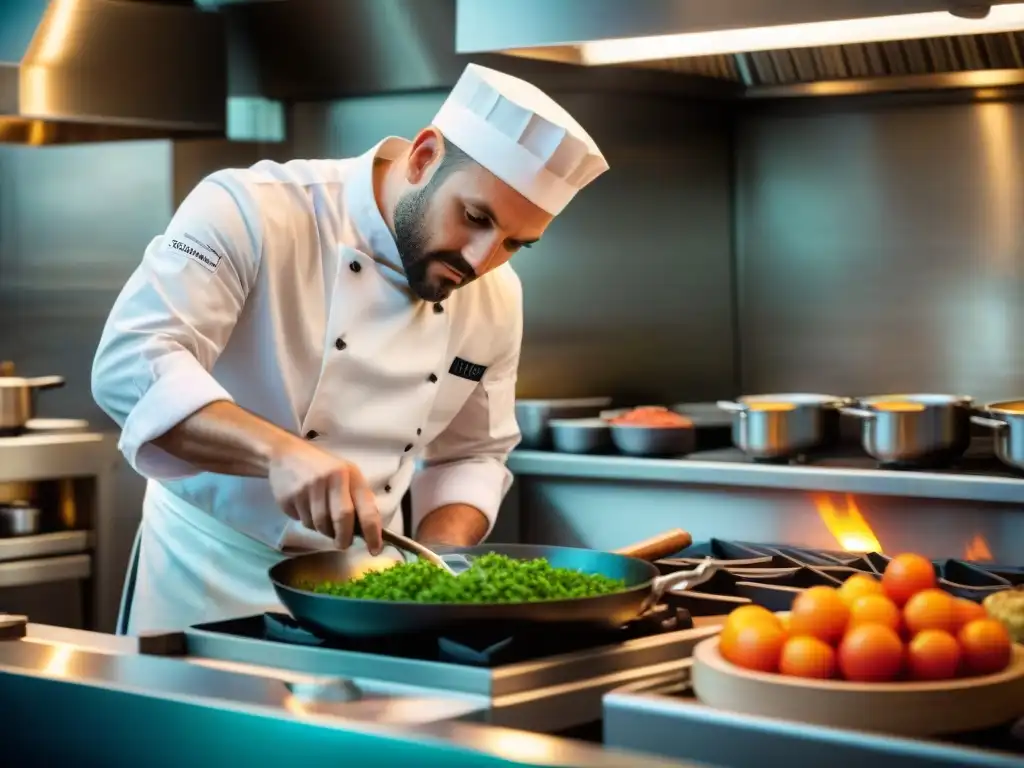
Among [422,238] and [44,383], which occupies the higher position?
[422,238]

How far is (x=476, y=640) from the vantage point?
4.66 ft

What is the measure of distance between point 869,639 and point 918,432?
1798 millimetres

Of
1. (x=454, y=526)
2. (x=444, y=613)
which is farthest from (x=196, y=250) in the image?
(x=444, y=613)

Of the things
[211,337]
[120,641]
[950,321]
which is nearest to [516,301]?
[211,337]

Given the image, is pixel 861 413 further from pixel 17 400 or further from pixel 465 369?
pixel 17 400

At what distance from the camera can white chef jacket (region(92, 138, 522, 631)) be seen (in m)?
2.13

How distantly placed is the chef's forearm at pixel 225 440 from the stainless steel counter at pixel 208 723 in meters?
0.30

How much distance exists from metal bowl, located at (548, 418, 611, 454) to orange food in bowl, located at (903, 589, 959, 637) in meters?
2.05

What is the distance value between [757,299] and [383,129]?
106 cm

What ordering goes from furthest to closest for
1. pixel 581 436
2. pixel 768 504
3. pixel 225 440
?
1. pixel 581 436
2. pixel 768 504
3. pixel 225 440

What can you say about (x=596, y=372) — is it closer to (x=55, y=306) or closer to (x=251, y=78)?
(x=251, y=78)

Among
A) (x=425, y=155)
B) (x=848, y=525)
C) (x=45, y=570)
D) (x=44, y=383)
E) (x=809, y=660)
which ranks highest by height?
(x=425, y=155)

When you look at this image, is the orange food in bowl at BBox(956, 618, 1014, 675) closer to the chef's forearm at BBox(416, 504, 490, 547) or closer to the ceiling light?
the chef's forearm at BBox(416, 504, 490, 547)

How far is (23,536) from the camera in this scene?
3.52 m
